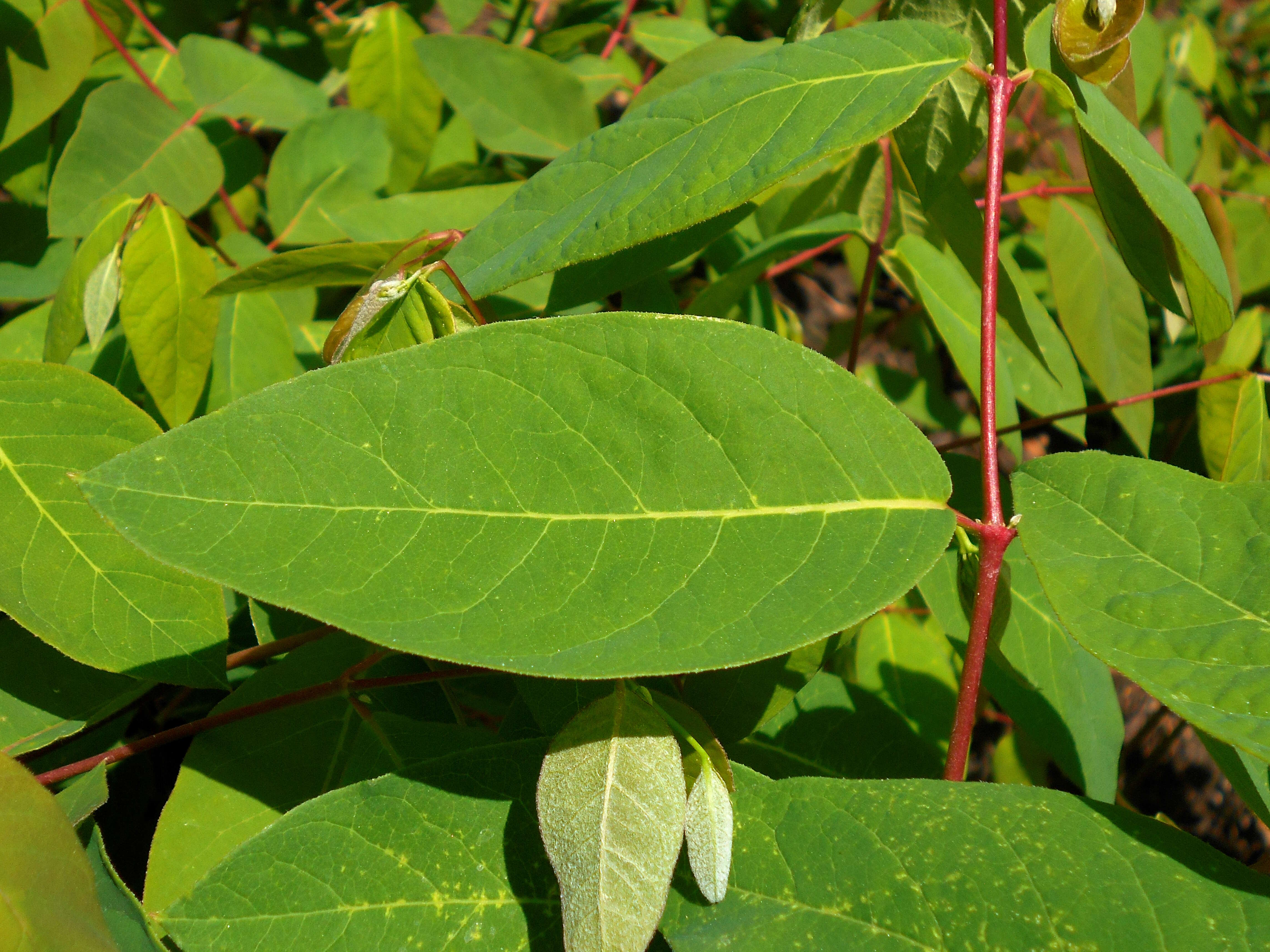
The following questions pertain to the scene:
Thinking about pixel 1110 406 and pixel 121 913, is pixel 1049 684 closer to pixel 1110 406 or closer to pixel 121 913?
pixel 1110 406

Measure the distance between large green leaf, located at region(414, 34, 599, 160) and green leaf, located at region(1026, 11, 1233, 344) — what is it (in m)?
0.83

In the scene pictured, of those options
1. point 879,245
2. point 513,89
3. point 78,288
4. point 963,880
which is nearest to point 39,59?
point 78,288

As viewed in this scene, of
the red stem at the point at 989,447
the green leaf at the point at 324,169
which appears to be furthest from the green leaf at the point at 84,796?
the green leaf at the point at 324,169

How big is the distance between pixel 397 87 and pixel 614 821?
139 cm

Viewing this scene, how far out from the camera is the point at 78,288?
3.46 ft

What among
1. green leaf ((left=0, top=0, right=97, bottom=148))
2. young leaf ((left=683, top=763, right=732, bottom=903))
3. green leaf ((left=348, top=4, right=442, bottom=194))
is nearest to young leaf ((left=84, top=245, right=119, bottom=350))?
green leaf ((left=0, top=0, right=97, bottom=148))

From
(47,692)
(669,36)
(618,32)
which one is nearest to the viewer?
(47,692)

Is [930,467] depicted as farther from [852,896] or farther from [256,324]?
[256,324]

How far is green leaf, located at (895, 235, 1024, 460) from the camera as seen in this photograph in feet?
3.66

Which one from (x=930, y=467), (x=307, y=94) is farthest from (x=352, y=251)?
(x=307, y=94)

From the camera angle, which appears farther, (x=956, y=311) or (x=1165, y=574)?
(x=956, y=311)

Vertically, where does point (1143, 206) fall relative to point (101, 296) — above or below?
above

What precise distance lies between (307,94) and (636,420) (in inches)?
53.5

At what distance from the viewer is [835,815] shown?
639 millimetres
